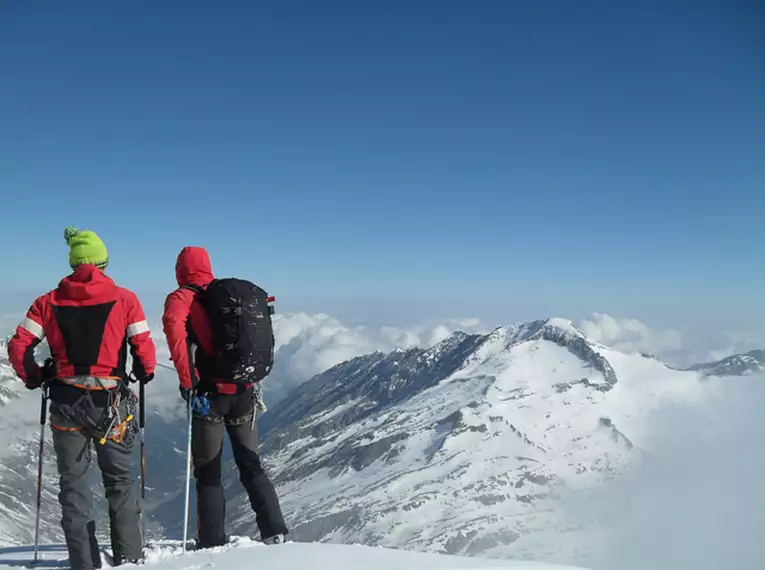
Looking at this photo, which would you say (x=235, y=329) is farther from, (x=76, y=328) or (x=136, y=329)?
(x=76, y=328)

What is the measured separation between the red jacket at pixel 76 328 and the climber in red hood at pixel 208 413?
30.4 inches

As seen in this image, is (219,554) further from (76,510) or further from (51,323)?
(51,323)

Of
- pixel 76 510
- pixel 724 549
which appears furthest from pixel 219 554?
pixel 724 549

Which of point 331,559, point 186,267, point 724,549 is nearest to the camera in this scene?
point 331,559

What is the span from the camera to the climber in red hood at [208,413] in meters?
8.39

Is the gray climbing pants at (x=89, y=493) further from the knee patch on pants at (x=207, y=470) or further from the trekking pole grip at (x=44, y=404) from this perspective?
the knee patch on pants at (x=207, y=470)

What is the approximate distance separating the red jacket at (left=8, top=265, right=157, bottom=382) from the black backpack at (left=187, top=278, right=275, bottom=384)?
41.8 inches

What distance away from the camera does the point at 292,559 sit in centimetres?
755

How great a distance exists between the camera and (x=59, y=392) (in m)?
7.75

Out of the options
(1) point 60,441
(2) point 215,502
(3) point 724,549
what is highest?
(1) point 60,441

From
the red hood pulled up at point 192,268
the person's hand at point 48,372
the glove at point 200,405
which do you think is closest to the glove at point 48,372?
the person's hand at point 48,372

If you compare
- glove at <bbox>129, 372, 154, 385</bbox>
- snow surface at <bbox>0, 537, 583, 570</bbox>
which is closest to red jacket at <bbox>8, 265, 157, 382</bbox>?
glove at <bbox>129, 372, 154, 385</bbox>

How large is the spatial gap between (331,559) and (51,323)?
17.2 ft

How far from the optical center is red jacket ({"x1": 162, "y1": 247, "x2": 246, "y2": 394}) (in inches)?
324
